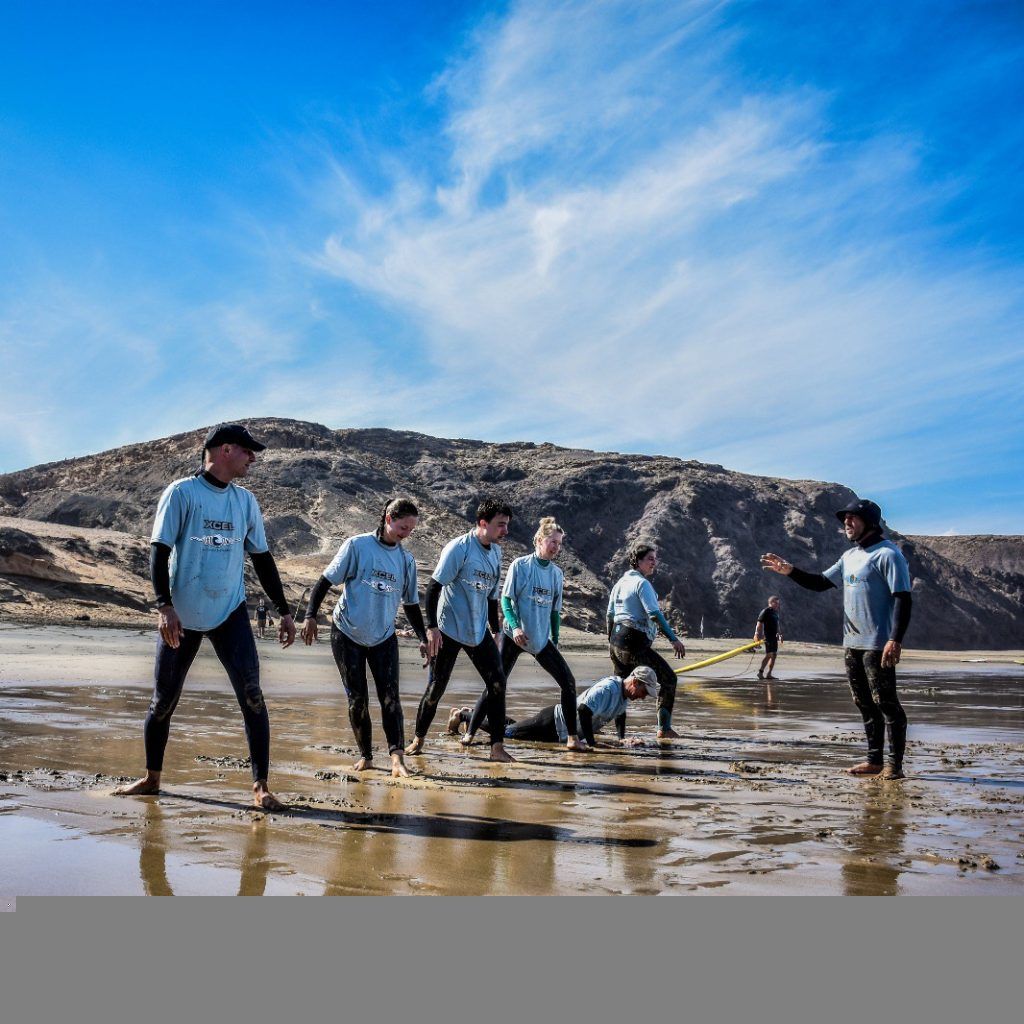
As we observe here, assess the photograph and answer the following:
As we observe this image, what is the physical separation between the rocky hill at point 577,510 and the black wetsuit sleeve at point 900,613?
34.1 metres

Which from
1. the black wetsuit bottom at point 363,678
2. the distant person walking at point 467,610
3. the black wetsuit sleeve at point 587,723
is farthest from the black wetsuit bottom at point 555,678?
the black wetsuit bottom at point 363,678

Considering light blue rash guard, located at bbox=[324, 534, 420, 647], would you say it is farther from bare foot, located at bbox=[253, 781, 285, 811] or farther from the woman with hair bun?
bare foot, located at bbox=[253, 781, 285, 811]

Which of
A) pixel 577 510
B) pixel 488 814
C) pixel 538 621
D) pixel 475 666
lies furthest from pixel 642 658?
pixel 577 510

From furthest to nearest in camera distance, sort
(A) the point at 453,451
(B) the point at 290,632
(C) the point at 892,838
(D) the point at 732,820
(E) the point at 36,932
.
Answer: (A) the point at 453,451 < (B) the point at 290,632 < (D) the point at 732,820 < (C) the point at 892,838 < (E) the point at 36,932

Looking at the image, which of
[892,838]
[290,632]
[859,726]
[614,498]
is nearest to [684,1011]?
[892,838]

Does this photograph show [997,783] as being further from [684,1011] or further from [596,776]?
[684,1011]

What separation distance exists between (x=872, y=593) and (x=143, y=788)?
4854 millimetres

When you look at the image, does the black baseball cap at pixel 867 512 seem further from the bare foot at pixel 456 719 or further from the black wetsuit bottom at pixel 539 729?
the bare foot at pixel 456 719

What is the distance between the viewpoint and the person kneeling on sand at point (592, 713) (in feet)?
27.0

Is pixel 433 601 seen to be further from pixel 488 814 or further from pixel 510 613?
pixel 488 814

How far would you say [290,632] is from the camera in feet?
17.3

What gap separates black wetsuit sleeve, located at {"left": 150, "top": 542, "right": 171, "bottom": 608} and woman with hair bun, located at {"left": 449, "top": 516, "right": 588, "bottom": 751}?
3.45 meters

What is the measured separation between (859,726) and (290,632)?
7681mm

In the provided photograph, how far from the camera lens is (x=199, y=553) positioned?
4945 millimetres
